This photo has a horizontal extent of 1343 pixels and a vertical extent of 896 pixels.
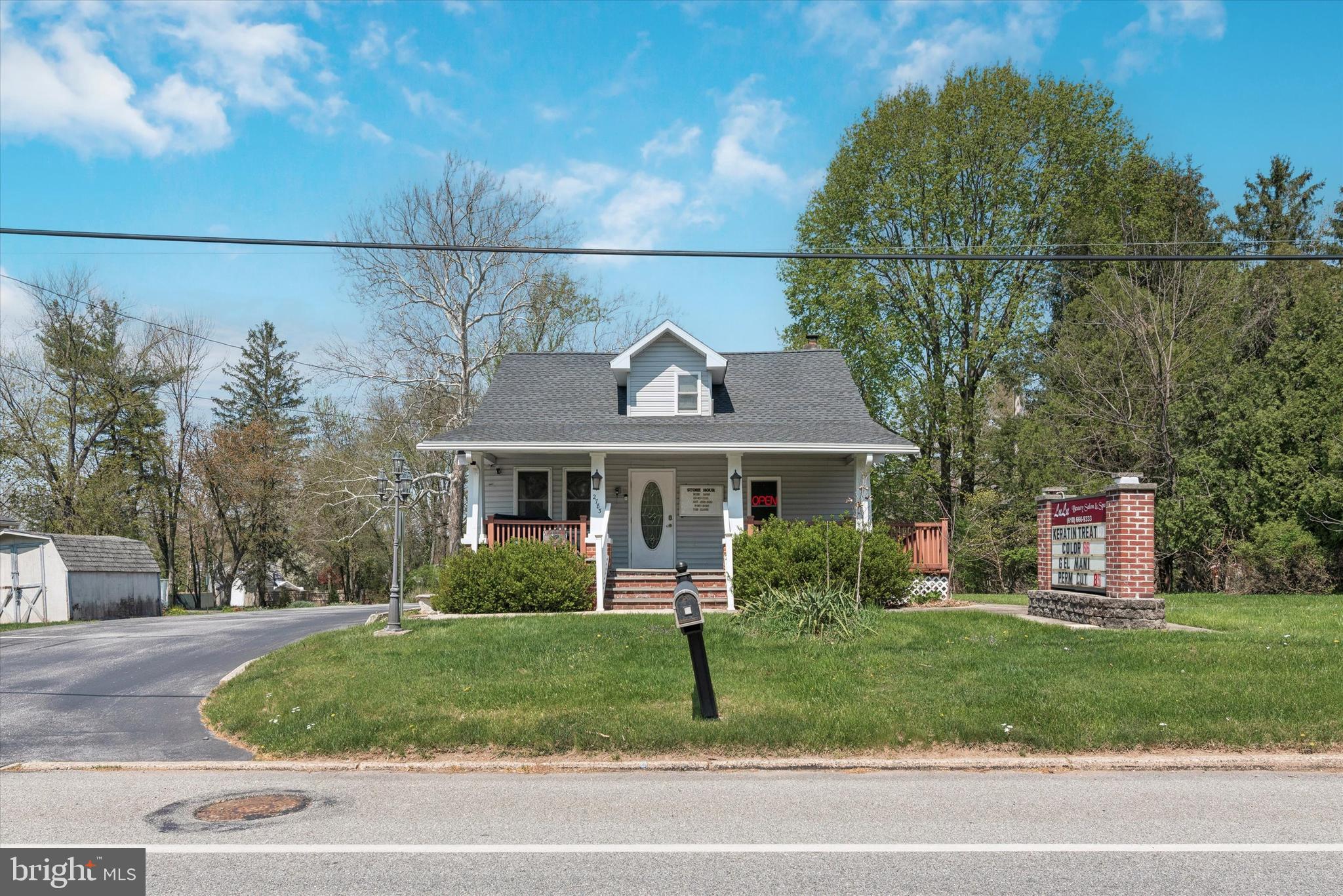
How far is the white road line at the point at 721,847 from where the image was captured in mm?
5535

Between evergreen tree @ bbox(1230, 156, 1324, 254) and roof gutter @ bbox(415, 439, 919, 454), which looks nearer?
roof gutter @ bbox(415, 439, 919, 454)

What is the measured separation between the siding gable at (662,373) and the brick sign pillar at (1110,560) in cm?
966

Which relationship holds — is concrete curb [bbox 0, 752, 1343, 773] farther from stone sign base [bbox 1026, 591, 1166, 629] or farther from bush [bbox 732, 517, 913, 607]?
bush [bbox 732, 517, 913, 607]

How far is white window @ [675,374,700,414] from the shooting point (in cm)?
2244

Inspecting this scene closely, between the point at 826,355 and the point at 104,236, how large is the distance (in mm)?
17860

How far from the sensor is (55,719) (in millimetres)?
10812

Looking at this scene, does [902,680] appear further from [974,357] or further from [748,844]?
[974,357]

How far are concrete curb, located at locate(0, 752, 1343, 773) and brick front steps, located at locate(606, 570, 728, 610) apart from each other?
10522 mm

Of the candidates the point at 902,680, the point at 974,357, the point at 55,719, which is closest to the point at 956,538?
the point at 974,357

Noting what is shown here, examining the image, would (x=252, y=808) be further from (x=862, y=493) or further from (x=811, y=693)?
(x=862, y=493)

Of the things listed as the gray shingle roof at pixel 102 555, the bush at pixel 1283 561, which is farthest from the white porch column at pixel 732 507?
the gray shingle roof at pixel 102 555

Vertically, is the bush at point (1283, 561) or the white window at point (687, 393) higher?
the white window at point (687, 393)

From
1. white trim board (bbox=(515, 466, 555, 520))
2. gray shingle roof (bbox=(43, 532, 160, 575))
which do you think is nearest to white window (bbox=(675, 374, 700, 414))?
white trim board (bbox=(515, 466, 555, 520))

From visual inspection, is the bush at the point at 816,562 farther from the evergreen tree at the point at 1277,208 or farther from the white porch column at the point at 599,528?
the evergreen tree at the point at 1277,208
